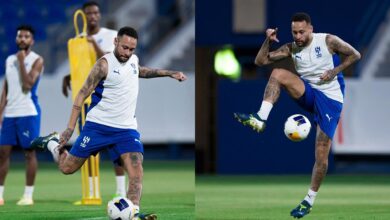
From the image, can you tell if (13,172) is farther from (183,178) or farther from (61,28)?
(61,28)

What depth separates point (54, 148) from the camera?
1085 centimetres

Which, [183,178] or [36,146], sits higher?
[36,146]

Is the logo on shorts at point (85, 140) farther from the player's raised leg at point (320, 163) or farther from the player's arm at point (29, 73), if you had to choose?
the player's arm at point (29, 73)

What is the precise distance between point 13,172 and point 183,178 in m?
3.77

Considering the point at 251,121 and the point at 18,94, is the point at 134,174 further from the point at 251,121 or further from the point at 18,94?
the point at 18,94

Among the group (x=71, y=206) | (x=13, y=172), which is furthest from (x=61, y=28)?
(x=71, y=206)

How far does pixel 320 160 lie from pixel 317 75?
881 millimetres

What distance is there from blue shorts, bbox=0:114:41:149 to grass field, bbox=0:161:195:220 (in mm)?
772

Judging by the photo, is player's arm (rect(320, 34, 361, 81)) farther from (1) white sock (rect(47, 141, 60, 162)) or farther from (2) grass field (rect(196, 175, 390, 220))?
(1) white sock (rect(47, 141, 60, 162))

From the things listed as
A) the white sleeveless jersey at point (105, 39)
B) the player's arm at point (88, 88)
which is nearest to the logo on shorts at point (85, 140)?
the player's arm at point (88, 88)

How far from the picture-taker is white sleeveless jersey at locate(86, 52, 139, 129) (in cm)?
1013

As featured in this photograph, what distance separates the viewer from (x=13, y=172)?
21.4 m

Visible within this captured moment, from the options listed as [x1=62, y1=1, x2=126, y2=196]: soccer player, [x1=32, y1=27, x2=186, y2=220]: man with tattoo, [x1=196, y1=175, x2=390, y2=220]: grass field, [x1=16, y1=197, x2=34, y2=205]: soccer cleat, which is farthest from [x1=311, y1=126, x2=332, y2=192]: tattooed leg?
[x1=16, y1=197, x2=34, y2=205]: soccer cleat

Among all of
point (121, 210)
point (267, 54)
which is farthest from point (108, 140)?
point (267, 54)
